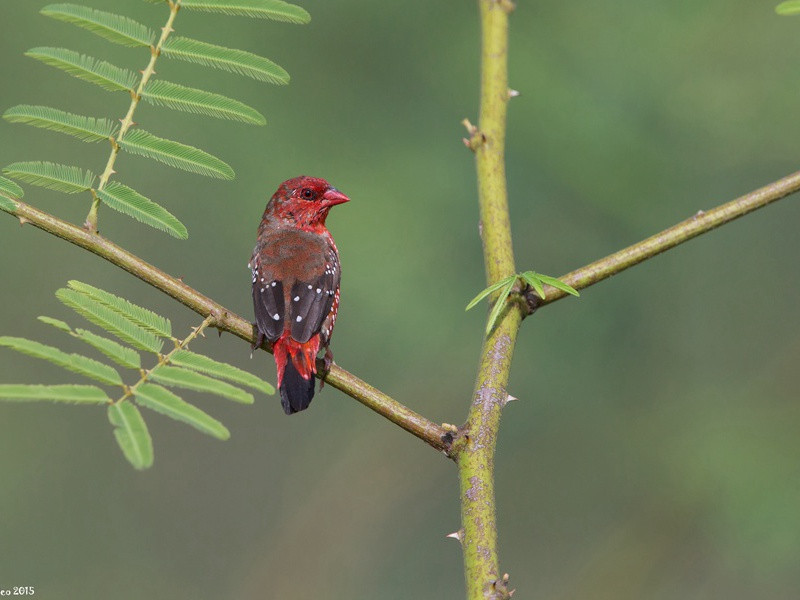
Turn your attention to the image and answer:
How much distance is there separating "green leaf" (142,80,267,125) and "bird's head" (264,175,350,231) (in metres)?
2.29

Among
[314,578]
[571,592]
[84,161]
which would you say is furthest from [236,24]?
[571,592]

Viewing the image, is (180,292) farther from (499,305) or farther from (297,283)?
(297,283)

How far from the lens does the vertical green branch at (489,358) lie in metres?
2.56

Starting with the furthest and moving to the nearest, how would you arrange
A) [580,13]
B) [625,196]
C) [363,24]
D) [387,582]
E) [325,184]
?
1. [387,582]
2. [363,24]
3. [580,13]
4. [625,196]
5. [325,184]

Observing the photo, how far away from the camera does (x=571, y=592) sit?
8.55 m

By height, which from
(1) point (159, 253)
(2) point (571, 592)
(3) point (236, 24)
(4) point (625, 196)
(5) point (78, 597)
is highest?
(3) point (236, 24)

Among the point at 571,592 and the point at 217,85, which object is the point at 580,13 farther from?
the point at 571,592

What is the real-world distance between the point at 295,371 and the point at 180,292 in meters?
1.19

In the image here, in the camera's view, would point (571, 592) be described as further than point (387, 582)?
No

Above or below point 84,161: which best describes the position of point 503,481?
below

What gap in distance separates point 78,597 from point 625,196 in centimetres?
617

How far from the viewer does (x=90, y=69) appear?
323cm

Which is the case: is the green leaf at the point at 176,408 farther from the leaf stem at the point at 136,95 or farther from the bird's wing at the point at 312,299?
the bird's wing at the point at 312,299

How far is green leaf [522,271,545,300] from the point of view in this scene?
311 centimetres
